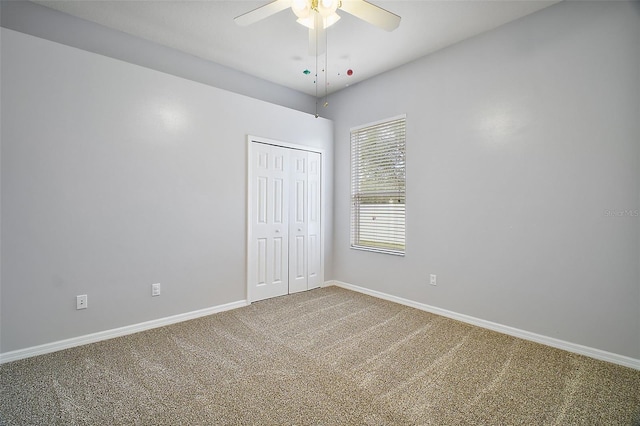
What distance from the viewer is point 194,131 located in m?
3.20

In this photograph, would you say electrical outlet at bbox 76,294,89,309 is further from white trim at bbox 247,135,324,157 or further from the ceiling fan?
the ceiling fan

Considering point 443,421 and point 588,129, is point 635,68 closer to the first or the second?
point 588,129

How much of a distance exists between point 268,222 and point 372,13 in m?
2.54

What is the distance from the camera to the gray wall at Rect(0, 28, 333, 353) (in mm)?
2330

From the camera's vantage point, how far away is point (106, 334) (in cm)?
268

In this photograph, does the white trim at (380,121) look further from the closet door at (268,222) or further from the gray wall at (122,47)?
the gray wall at (122,47)

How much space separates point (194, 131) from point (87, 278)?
1.70 metres

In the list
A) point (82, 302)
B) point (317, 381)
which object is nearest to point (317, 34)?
point (317, 381)

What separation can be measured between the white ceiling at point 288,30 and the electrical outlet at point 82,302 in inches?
101

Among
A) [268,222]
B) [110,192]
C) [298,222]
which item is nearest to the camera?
[110,192]

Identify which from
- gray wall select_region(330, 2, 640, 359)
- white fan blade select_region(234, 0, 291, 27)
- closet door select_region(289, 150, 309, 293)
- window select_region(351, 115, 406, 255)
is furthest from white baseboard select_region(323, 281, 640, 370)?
white fan blade select_region(234, 0, 291, 27)

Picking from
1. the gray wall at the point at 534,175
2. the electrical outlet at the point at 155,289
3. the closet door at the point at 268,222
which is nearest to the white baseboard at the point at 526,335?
the gray wall at the point at 534,175

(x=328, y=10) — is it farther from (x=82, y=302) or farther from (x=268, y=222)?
(x=82, y=302)

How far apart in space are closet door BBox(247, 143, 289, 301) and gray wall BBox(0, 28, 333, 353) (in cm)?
14
